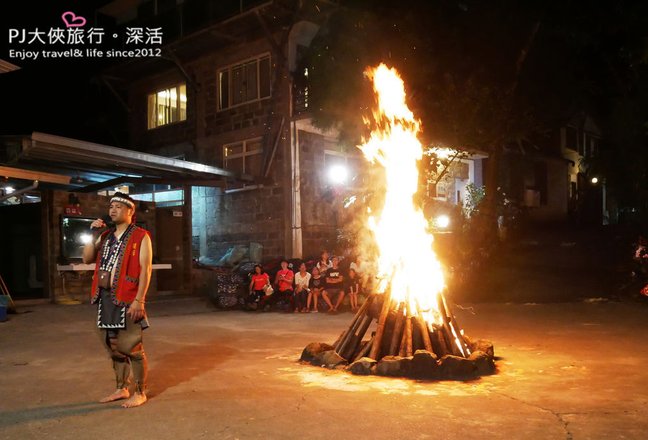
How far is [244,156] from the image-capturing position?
19.4 metres

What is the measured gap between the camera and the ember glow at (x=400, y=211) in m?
8.06

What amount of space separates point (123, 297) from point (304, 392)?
7.10ft

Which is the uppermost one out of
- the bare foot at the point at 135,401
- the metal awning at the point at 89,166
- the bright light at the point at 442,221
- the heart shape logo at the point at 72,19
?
the heart shape logo at the point at 72,19

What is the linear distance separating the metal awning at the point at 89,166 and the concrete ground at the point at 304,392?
13.6 ft

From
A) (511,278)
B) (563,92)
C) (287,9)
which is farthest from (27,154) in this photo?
(563,92)

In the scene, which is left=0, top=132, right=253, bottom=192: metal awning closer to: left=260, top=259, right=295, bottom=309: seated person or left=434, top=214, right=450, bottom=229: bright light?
left=260, top=259, right=295, bottom=309: seated person

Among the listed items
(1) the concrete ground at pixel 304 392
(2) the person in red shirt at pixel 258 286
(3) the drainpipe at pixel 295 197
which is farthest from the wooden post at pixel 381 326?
(3) the drainpipe at pixel 295 197

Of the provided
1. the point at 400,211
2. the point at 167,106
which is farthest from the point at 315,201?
the point at 400,211

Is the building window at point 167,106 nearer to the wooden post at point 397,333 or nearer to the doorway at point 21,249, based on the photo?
the doorway at point 21,249

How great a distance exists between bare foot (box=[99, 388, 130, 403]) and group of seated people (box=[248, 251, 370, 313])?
29.4ft

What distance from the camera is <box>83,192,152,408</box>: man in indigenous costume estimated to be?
222 inches

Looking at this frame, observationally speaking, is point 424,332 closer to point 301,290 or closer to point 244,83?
point 301,290

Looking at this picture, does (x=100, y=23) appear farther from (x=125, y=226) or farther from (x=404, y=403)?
(x=404, y=403)

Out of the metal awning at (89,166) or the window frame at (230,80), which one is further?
the window frame at (230,80)
